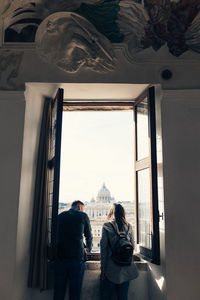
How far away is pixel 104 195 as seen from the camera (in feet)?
15.8

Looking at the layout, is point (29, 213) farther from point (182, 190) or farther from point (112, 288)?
point (182, 190)

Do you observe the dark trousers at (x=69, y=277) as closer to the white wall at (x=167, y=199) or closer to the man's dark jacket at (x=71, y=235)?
the man's dark jacket at (x=71, y=235)

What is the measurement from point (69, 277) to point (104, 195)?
4.50 ft

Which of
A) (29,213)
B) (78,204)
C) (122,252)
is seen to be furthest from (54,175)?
(122,252)

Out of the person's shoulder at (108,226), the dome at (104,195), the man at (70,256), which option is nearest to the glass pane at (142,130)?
the dome at (104,195)

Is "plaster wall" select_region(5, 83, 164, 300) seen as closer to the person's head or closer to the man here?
the man

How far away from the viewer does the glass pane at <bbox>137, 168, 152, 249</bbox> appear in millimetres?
4199

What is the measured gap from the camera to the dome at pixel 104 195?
4.79 metres

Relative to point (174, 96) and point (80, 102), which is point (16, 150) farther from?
point (174, 96)

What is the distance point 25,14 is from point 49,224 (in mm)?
2969

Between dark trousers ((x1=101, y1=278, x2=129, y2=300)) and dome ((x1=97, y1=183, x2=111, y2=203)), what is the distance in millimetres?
1286

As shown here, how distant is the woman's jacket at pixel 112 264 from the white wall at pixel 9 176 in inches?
45.1

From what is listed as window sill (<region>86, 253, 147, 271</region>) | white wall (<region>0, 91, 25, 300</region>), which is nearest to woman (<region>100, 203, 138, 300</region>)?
window sill (<region>86, 253, 147, 271</region>)

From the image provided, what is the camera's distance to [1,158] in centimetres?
396
